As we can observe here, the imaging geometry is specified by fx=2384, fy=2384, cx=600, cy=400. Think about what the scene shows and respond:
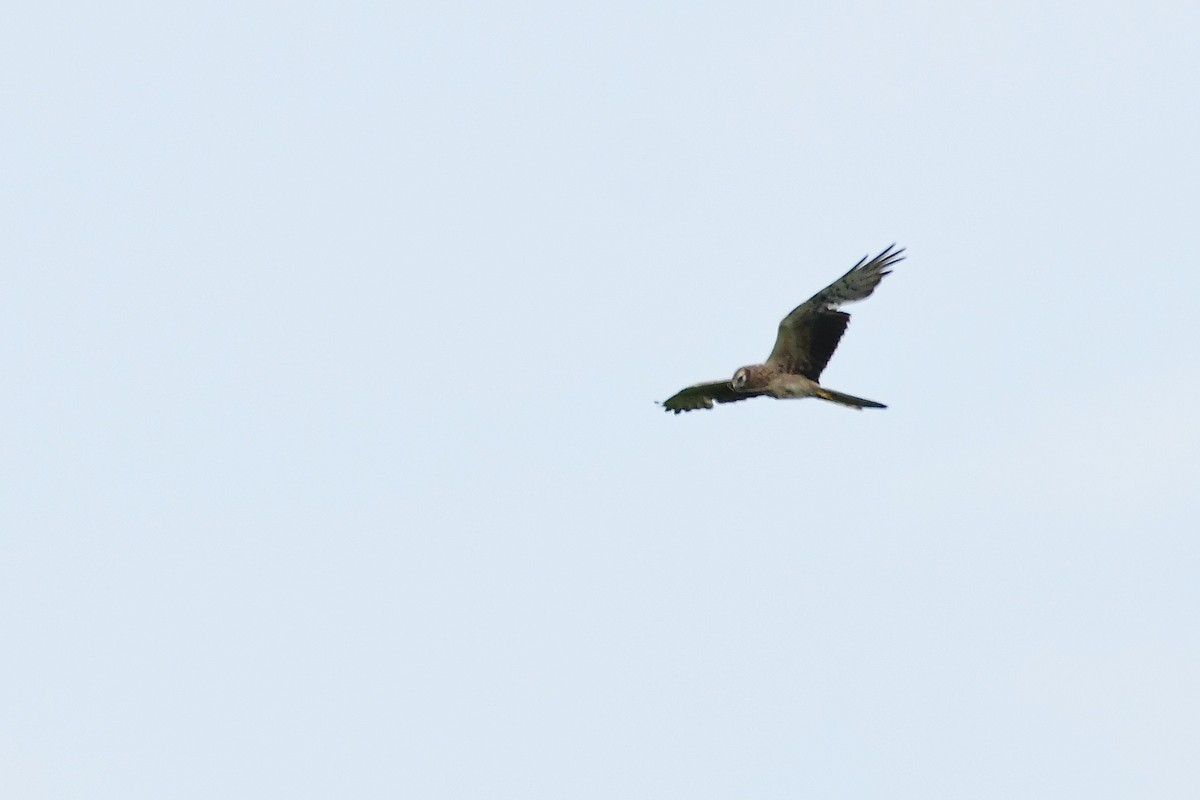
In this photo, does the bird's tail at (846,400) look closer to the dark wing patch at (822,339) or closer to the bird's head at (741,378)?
the dark wing patch at (822,339)

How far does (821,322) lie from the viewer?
2836 cm

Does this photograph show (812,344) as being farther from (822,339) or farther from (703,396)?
(703,396)

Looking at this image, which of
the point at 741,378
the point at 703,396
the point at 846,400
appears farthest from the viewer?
the point at 703,396

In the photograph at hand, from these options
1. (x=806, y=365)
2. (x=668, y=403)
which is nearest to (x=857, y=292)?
(x=806, y=365)

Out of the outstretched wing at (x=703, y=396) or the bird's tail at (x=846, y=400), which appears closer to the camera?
the bird's tail at (x=846, y=400)

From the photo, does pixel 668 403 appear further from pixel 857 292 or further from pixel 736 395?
pixel 857 292

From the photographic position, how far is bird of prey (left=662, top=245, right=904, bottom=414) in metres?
28.2

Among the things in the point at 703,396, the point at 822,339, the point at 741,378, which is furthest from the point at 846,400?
the point at 703,396

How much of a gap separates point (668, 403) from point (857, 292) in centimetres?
327

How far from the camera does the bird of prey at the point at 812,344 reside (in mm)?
28203

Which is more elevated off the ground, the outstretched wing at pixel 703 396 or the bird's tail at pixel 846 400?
the outstretched wing at pixel 703 396

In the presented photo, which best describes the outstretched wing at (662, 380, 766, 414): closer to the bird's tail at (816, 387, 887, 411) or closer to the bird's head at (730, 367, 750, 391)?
the bird's head at (730, 367, 750, 391)

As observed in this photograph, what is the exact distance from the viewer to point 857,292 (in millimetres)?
28219

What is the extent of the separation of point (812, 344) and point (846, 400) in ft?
2.76
